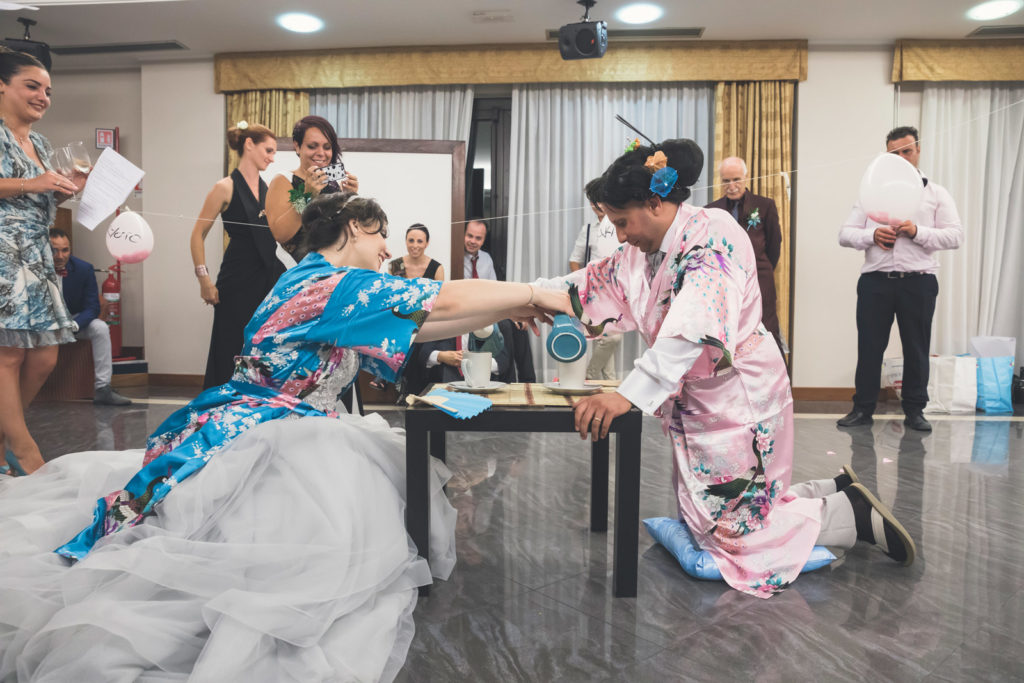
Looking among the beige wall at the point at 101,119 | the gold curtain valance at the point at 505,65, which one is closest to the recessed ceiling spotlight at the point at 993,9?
the gold curtain valance at the point at 505,65

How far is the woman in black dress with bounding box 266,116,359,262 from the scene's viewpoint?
258cm

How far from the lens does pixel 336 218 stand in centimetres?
166

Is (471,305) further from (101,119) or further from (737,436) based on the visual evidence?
(101,119)

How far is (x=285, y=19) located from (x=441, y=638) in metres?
4.67

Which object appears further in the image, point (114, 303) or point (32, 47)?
point (114, 303)

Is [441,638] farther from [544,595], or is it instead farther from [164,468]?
[164,468]

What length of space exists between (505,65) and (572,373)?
4208 mm

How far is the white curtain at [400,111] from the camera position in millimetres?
5613

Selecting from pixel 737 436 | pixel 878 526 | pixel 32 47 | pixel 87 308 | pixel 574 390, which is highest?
pixel 32 47

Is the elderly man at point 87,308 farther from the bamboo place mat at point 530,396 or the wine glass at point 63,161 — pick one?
the bamboo place mat at point 530,396

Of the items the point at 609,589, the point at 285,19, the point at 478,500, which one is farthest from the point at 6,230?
the point at 285,19

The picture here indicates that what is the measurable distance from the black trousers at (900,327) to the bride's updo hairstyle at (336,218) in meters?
3.29

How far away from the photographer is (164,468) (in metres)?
1.41

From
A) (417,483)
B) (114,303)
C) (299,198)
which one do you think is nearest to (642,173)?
(417,483)
